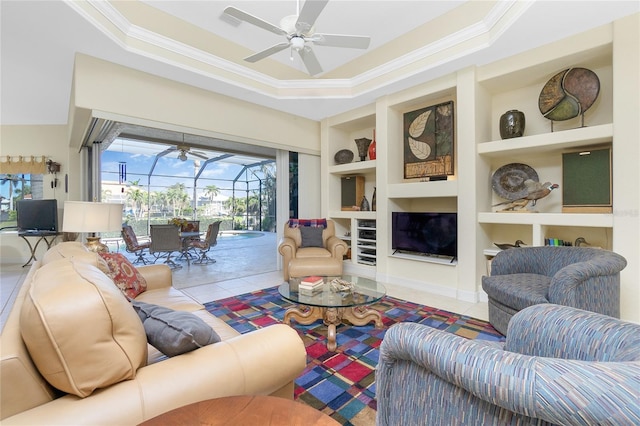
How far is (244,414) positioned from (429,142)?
3.93 metres

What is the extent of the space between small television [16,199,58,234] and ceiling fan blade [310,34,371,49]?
5954mm

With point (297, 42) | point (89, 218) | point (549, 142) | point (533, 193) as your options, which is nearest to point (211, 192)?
point (89, 218)

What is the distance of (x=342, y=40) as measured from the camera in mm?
2510

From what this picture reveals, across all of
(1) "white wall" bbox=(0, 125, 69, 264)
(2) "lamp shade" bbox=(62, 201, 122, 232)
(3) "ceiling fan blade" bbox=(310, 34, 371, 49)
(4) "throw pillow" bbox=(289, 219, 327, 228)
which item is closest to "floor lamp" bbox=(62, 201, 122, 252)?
(2) "lamp shade" bbox=(62, 201, 122, 232)

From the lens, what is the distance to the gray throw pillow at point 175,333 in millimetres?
1059

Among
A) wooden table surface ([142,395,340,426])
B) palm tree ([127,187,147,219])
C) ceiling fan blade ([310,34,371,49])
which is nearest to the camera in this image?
wooden table surface ([142,395,340,426])

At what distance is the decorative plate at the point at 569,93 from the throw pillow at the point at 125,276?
→ 438 cm

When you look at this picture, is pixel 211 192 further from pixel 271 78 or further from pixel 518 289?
pixel 518 289

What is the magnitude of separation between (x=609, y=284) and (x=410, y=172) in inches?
97.9

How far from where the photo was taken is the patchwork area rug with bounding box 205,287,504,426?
1670 millimetres

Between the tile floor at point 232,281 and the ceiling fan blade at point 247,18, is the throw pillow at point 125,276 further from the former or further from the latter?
the ceiling fan blade at point 247,18

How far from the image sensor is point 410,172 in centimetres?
418

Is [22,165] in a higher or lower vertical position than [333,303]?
higher

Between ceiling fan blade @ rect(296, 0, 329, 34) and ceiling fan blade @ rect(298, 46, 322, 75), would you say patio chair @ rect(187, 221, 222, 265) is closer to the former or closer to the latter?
ceiling fan blade @ rect(298, 46, 322, 75)
